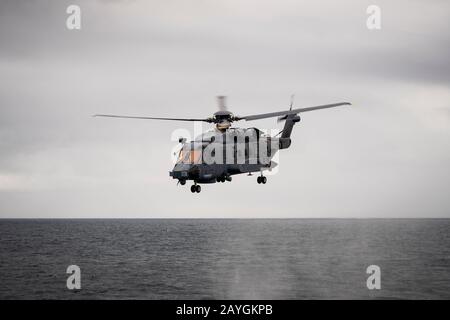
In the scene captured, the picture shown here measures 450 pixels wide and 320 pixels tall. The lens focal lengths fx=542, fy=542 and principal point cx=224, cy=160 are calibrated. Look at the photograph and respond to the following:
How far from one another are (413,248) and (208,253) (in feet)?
237

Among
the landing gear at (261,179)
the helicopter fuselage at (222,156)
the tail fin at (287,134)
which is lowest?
the landing gear at (261,179)

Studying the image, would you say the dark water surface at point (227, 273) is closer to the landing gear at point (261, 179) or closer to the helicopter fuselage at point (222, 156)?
the landing gear at point (261, 179)

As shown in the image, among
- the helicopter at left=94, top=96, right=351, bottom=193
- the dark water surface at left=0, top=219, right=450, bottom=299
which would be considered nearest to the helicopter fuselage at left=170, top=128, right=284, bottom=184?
the helicopter at left=94, top=96, right=351, bottom=193

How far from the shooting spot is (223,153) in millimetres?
40219

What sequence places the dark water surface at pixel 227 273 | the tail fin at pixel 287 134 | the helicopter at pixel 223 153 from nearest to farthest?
the helicopter at pixel 223 153
the tail fin at pixel 287 134
the dark water surface at pixel 227 273

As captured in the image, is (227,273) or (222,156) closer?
(222,156)

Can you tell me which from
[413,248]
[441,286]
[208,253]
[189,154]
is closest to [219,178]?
[189,154]

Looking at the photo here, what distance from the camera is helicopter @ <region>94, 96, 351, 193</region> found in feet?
125

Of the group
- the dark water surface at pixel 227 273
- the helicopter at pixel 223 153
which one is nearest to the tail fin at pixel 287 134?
the helicopter at pixel 223 153

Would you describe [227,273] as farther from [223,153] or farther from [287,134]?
[223,153]

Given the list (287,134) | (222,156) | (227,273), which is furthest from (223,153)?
(227,273)

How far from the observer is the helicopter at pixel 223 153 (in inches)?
1500

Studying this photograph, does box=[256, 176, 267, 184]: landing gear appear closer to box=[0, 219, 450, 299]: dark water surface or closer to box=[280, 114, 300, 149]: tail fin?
box=[280, 114, 300, 149]: tail fin

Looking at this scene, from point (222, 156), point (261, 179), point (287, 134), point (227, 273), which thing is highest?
point (287, 134)
